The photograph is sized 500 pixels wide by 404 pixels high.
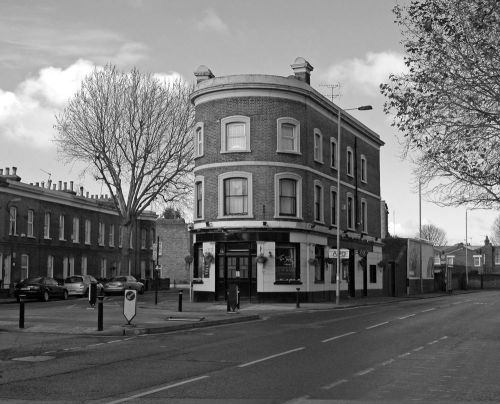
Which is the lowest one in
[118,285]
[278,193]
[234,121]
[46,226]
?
[118,285]

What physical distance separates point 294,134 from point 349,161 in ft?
33.0

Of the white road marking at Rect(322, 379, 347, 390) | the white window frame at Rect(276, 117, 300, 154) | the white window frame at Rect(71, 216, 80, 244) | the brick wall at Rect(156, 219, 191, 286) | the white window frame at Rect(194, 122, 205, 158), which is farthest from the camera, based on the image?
the brick wall at Rect(156, 219, 191, 286)

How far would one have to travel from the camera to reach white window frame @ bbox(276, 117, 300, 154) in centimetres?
3728

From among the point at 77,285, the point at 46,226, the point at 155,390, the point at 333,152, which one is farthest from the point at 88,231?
the point at 155,390

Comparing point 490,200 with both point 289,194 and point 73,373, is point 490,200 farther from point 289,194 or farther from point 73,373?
point 289,194

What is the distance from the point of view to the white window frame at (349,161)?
46481 millimetres

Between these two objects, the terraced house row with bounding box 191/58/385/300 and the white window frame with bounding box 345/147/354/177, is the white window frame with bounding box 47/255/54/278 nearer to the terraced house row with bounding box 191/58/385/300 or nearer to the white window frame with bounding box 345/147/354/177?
the terraced house row with bounding box 191/58/385/300

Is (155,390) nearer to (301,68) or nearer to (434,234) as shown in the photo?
(301,68)

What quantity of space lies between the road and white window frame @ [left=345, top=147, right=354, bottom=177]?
26.7 metres

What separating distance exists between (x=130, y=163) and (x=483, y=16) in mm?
32623

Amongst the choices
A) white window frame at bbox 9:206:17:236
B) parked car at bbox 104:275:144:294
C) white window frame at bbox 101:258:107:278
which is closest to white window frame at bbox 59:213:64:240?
white window frame at bbox 9:206:17:236

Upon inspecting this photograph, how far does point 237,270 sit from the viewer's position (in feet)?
120

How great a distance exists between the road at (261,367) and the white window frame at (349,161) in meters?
26.7

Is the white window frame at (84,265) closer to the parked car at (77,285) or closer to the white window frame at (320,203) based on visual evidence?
the parked car at (77,285)
